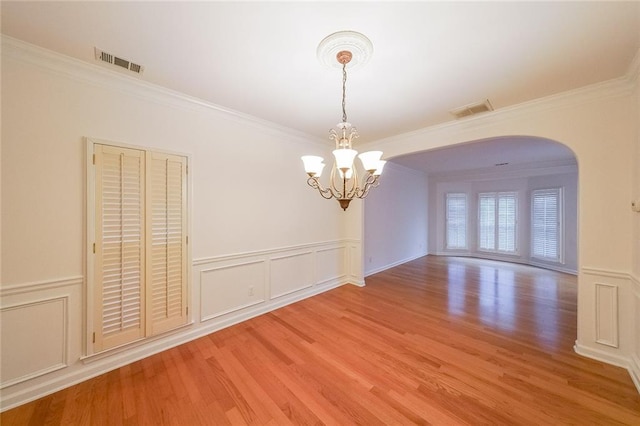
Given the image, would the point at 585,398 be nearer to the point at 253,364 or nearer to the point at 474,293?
the point at 474,293

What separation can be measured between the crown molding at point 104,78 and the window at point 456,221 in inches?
286

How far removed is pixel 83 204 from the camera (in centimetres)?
208

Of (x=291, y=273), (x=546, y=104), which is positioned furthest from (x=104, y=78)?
(x=546, y=104)

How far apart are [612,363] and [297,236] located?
12.4 ft

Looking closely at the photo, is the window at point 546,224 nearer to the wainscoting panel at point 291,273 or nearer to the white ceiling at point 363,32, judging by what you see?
the white ceiling at point 363,32

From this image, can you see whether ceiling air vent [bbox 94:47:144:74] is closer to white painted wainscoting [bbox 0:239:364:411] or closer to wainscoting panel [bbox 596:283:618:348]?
white painted wainscoting [bbox 0:239:364:411]

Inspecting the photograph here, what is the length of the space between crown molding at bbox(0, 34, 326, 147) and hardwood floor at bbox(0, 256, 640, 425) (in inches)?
106

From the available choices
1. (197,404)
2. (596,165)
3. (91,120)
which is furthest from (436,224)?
(91,120)

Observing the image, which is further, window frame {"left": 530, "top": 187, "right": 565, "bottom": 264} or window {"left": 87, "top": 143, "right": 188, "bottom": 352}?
window frame {"left": 530, "top": 187, "right": 565, "bottom": 264}

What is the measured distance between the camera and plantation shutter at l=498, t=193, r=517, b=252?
6895mm

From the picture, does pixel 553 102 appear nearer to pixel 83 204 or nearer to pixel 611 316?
pixel 611 316

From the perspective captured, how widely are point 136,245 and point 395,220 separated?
5.62 meters

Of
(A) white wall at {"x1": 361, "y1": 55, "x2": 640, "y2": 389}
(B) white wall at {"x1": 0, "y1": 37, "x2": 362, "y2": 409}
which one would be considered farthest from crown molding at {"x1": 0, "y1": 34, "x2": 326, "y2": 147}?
(A) white wall at {"x1": 361, "y1": 55, "x2": 640, "y2": 389}

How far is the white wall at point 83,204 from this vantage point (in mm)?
1821
